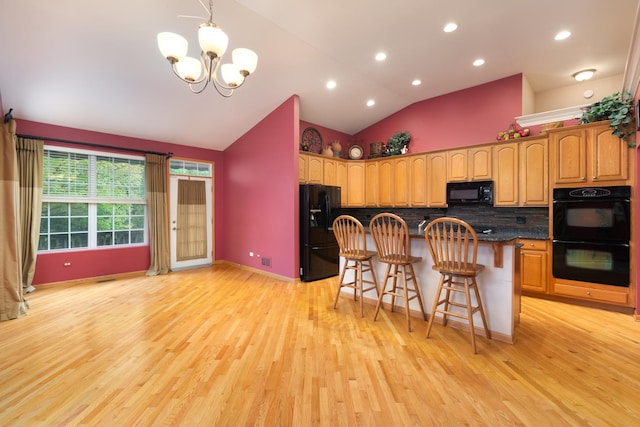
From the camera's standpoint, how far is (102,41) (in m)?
3.07

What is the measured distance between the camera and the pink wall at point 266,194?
4.64 meters

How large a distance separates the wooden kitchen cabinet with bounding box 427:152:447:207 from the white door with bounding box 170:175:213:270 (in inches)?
183

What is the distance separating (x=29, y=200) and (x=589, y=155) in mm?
7796

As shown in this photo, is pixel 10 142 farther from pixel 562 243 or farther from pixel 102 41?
pixel 562 243

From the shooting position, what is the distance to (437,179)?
16.1 ft

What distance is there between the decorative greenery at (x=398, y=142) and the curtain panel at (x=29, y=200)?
6.03 meters

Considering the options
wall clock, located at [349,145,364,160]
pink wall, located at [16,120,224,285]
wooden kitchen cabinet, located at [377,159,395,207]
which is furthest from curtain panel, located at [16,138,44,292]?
wooden kitchen cabinet, located at [377,159,395,207]

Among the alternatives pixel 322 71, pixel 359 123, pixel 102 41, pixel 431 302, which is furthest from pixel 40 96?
pixel 431 302

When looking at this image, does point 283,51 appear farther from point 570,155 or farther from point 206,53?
point 570,155

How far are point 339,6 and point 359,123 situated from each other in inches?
130

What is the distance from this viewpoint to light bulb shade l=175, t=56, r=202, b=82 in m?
2.31

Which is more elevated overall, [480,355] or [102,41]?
[102,41]

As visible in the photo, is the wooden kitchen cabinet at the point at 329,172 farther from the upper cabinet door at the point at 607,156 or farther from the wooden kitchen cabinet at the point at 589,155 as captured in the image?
the upper cabinet door at the point at 607,156

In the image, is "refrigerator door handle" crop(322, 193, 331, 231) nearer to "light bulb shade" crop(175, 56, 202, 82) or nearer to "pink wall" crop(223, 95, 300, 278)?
"pink wall" crop(223, 95, 300, 278)
